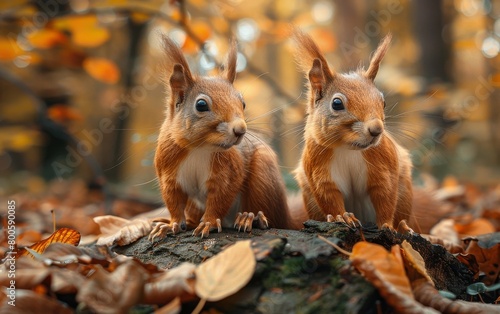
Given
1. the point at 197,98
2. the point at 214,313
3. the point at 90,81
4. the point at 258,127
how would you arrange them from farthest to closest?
the point at 90,81
the point at 258,127
the point at 197,98
the point at 214,313

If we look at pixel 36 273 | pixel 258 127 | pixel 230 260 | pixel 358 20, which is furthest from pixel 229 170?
pixel 358 20

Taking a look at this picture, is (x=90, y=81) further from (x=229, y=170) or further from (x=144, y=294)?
(x=144, y=294)

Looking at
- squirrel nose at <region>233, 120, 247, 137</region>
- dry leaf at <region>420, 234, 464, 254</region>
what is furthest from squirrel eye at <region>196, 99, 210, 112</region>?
dry leaf at <region>420, 234, 464, 254</region>

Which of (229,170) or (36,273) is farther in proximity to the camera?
(229,170)

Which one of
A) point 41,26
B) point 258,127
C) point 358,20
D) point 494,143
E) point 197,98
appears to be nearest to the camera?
point 197,98

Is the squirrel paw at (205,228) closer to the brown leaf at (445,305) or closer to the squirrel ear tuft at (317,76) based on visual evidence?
the squirrel ear tuft at (317,76)

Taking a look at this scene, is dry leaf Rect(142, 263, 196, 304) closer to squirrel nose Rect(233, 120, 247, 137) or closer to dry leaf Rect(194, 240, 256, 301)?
dry leaf Rect(194, 240, 256, 301)

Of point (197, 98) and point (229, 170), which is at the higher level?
point (197, 98)
